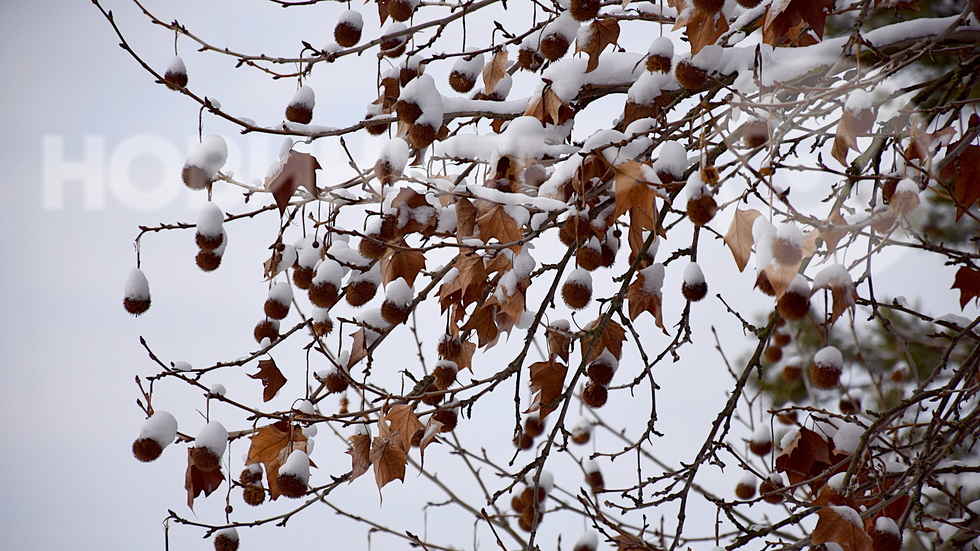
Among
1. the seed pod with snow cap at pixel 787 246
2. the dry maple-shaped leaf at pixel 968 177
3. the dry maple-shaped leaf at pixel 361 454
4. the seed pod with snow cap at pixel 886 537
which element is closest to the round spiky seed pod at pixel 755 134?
the dry maple-shaped leaf at pixel 968 177

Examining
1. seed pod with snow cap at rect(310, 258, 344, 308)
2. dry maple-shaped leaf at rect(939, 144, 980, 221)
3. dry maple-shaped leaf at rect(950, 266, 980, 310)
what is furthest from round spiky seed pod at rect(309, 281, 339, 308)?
dry maple-shaped leaf at rect(950, 266, 980, 310)

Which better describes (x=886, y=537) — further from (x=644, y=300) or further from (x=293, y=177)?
(x=293, y=177)

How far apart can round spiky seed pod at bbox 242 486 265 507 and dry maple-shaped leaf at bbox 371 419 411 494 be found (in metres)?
0.34

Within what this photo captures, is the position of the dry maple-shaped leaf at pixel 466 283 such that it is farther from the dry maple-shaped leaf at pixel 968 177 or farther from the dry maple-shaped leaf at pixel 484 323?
the dry maple-shaped leaf at pixel 968 177

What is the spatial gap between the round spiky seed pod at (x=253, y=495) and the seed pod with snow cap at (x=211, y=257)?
0.46 meters

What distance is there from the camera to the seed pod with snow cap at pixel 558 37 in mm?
Result: 1550

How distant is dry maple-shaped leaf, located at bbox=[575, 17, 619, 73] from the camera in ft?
5.28

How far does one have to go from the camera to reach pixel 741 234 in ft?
3.78

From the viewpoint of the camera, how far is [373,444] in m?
1.46

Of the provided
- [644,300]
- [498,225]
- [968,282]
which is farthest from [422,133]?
[968,282]

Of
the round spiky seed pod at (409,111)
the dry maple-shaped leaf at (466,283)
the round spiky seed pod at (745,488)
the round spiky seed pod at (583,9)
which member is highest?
the round spiky seed pod at (583,9)

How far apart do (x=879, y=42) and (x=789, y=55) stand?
0.26 metres

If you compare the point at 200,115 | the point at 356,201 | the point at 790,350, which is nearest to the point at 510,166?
the point at 356,201

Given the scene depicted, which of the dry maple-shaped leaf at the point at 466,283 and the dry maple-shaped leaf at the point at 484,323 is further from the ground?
the dry maple-shaped leaf at the point at 466,283
